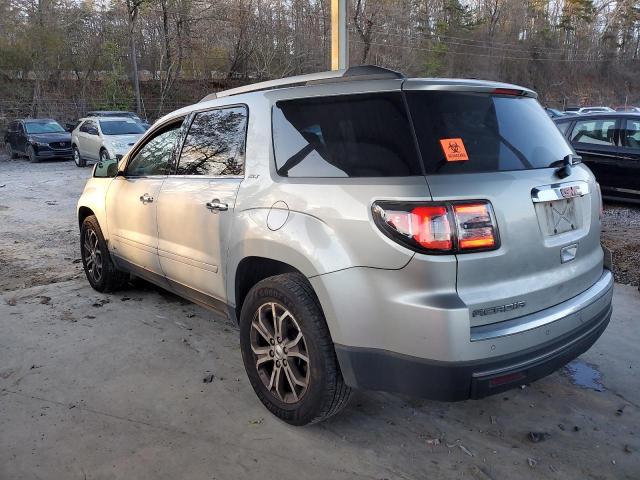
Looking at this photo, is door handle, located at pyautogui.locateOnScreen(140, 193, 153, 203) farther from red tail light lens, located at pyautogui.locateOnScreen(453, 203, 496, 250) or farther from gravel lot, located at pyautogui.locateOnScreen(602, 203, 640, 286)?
gravel lot, located at pyautogui.locateOnScreen(602, 203, 640, 286)

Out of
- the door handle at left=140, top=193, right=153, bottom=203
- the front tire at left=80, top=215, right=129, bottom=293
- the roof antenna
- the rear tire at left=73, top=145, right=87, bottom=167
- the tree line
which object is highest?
the tree line

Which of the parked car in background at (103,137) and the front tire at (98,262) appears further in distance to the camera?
the parked car in background at (103,137)

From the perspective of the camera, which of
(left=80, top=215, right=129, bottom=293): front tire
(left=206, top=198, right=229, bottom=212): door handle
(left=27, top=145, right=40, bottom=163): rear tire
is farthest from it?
(left=27, top=145, right=40, bottom=163): rear tire

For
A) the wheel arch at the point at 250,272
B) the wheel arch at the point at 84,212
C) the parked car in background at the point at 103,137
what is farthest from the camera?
the parked car in background at the point at 103,137

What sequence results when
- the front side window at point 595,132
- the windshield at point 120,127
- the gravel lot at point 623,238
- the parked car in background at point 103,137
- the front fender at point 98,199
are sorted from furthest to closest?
the windshield at point 120,127 < the parked car in background at point 103,137 < the front side window at point 595,132 < the gravel lot at point 623,238 < the front fender at point 98,199

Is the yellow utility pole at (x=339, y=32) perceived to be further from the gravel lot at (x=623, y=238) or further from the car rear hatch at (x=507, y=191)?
the car rear hatch at (x=507, y=191)

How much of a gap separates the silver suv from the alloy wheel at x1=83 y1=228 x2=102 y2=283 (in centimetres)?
221

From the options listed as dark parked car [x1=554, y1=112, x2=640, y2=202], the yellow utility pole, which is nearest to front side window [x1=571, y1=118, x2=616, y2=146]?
dark parked car [x1=554, y1=112, x2=640, y2=202]

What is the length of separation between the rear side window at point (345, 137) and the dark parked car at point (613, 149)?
7801 millimetres

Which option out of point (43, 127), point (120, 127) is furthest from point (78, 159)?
point (43, 127)

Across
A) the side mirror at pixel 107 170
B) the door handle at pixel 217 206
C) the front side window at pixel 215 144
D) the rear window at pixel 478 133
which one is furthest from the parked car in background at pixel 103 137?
the rear window at pixel 478 133

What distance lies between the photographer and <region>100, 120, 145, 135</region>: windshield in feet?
55.7

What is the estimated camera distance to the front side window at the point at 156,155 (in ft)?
13.7

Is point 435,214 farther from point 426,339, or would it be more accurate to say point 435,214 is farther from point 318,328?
point 318,328
